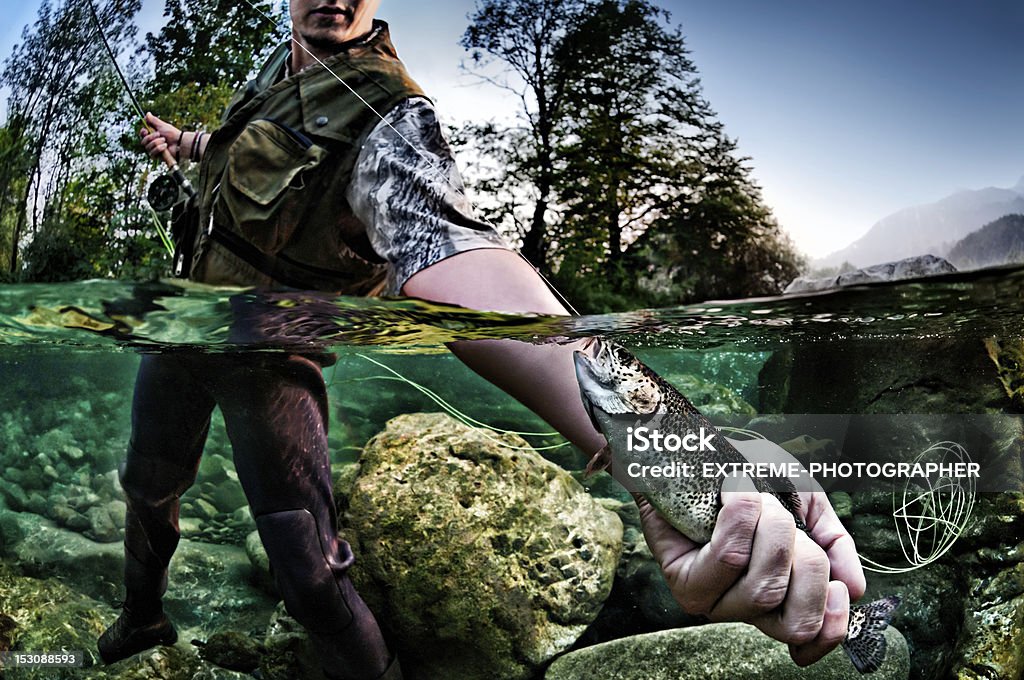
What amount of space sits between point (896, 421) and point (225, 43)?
2.76 m

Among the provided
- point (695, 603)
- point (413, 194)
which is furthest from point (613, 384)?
point (413, 194)

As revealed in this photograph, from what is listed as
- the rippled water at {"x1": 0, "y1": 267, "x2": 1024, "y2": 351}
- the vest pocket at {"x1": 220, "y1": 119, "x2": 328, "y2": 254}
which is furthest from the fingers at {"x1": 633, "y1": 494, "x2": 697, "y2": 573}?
the vest pocket at {"x1": 220, "y1": 119, "x2": 328, "y2": 254}

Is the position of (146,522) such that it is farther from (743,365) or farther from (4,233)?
(743,365)

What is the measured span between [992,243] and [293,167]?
859mm

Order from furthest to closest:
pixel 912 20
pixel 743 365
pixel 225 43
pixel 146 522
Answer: pixel 743 365 → pixel 146 522 → pixel 225 43 → pixel 912 20

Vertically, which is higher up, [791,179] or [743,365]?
[791,179]

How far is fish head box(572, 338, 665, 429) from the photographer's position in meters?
Result: 1.28

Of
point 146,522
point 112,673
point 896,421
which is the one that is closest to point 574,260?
point 146,522

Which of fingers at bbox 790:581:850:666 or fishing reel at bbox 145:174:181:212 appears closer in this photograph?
fishing reel at bbox 145:174:181:212

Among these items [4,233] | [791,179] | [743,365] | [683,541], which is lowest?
[683,541]

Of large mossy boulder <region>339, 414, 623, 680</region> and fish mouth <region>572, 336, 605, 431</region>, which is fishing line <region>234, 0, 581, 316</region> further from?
large mossy boulder <region>339, 414, 623, 680</region>

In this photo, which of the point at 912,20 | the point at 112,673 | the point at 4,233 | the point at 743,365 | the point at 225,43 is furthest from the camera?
the point at 743,365

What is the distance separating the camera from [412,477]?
8.58 feet

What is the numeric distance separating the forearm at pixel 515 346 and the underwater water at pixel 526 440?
52 millimetres
